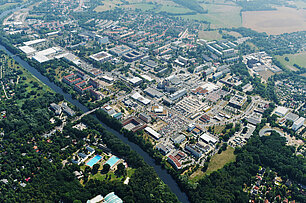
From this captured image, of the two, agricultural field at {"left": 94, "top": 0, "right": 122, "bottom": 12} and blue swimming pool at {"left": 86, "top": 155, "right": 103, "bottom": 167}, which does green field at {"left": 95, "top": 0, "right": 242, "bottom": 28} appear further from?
blue swimming pool at {"left": 86, "top": 155, "right": 103, "bottom": 167}

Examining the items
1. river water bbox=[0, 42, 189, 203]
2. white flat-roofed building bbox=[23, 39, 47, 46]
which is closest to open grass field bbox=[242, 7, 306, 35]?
white flat-roofed building bbox=[23, 39, 47, 46]

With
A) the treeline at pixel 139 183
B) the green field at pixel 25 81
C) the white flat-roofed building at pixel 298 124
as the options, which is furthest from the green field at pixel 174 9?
the treeline at pixel 139 183

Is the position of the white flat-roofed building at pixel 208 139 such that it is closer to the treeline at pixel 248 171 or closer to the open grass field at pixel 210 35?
the treeline at pixel 248 171

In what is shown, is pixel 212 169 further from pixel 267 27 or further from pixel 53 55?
pixel 267 27

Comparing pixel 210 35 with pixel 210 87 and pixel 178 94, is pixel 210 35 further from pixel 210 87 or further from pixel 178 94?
pixel 178 94

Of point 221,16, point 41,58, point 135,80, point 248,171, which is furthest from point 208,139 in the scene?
point 221,16

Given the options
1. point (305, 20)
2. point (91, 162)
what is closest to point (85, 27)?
point (91, 162)

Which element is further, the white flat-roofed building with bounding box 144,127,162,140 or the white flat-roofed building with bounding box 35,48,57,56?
the white flat-roofed building with bounding box 35,48,57,56
